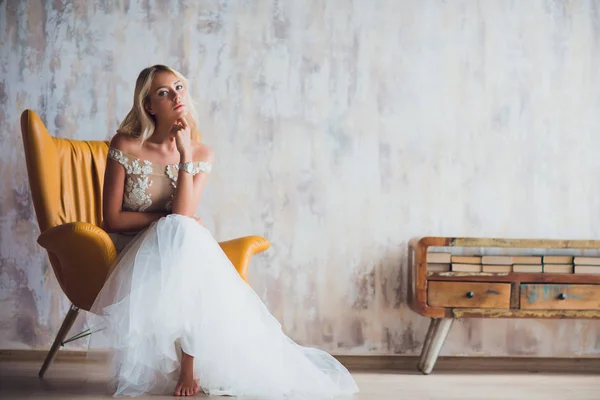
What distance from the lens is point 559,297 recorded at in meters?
2.92

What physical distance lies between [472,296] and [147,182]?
1.46 m

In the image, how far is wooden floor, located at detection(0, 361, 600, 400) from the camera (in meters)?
2.45

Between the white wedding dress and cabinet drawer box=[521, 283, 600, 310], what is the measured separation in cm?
106

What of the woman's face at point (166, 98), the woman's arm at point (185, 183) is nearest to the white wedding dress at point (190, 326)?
the woman's arm at point (185, 183)

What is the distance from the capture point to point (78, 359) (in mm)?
3162

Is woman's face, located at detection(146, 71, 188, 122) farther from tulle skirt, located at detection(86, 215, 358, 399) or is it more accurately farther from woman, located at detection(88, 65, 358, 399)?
tulle skirt, located at detection(86, 215, 358, 399)

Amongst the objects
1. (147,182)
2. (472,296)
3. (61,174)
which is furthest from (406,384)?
(61,174)

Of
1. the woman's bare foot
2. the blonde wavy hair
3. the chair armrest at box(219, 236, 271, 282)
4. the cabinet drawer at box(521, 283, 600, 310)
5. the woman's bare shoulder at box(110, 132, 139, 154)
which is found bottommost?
the woman's bare foot

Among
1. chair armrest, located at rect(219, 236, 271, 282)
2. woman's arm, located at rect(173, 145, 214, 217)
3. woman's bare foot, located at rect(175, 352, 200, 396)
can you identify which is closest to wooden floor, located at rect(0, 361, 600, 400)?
woman's bare foot, located at rect(175, 352, 200, 396)

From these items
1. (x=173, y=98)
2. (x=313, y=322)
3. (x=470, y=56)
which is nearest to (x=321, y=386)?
(x=313, y=322)

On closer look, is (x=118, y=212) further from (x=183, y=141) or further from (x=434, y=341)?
(x=434, y=341)

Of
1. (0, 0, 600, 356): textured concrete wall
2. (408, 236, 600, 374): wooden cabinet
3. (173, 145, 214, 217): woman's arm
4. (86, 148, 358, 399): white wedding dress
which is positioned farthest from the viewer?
(0, 0, 600, 356): textured concrete wall

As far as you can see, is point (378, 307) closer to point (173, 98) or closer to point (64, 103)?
point (173, 98)

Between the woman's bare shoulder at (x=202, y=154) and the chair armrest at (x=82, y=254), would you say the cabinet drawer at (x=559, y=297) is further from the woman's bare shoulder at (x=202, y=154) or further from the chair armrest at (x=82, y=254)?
the chair armrest at (x=82, y=254)
